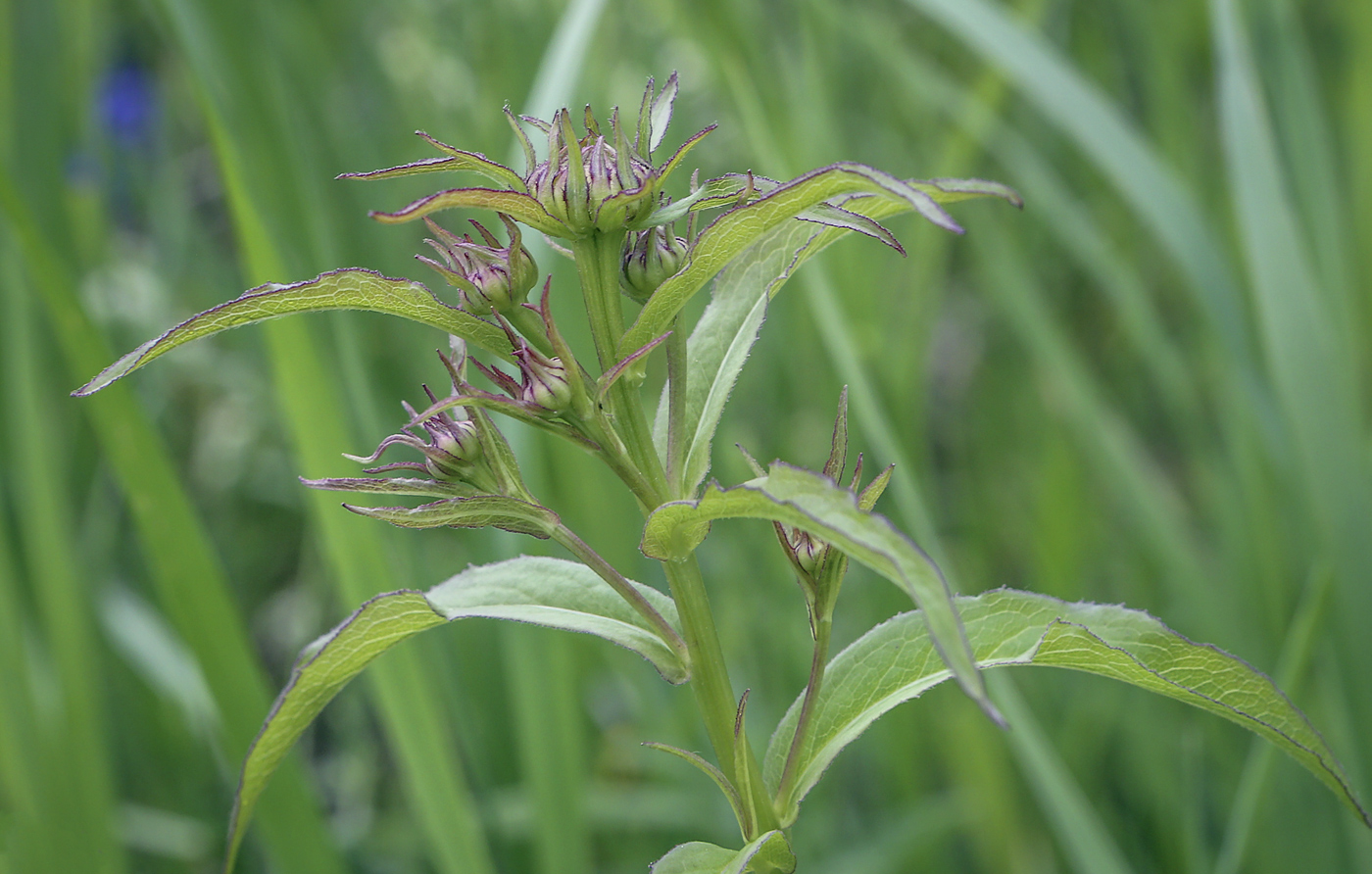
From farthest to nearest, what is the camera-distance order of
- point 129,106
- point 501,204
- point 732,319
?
point 129,106 < point 732,319 < point 501,204

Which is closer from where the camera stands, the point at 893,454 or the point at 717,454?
the point at 893,454

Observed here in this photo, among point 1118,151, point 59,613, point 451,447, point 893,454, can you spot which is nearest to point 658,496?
point 451,447

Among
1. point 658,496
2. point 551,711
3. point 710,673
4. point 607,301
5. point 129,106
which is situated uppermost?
point 129,106

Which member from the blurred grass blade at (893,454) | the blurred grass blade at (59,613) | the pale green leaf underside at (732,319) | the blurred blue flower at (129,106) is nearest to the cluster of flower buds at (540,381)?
the pale green leaf underside at (732,319)

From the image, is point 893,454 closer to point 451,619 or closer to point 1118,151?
point 1118,151

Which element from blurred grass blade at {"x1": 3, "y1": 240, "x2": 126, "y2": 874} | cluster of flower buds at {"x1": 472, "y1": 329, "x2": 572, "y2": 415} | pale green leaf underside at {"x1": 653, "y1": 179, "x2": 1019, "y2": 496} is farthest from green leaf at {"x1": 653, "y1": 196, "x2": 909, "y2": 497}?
blurred grass blade at {"x1": 3, "y1": 240, "x2": 126, "y2": 874}

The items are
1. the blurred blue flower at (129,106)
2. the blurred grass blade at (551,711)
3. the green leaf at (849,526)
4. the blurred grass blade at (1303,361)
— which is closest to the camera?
the green leaf at (849,526)

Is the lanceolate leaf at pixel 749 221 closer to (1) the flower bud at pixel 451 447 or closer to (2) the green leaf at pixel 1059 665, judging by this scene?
(1) the flower bud at pixel 451 447
